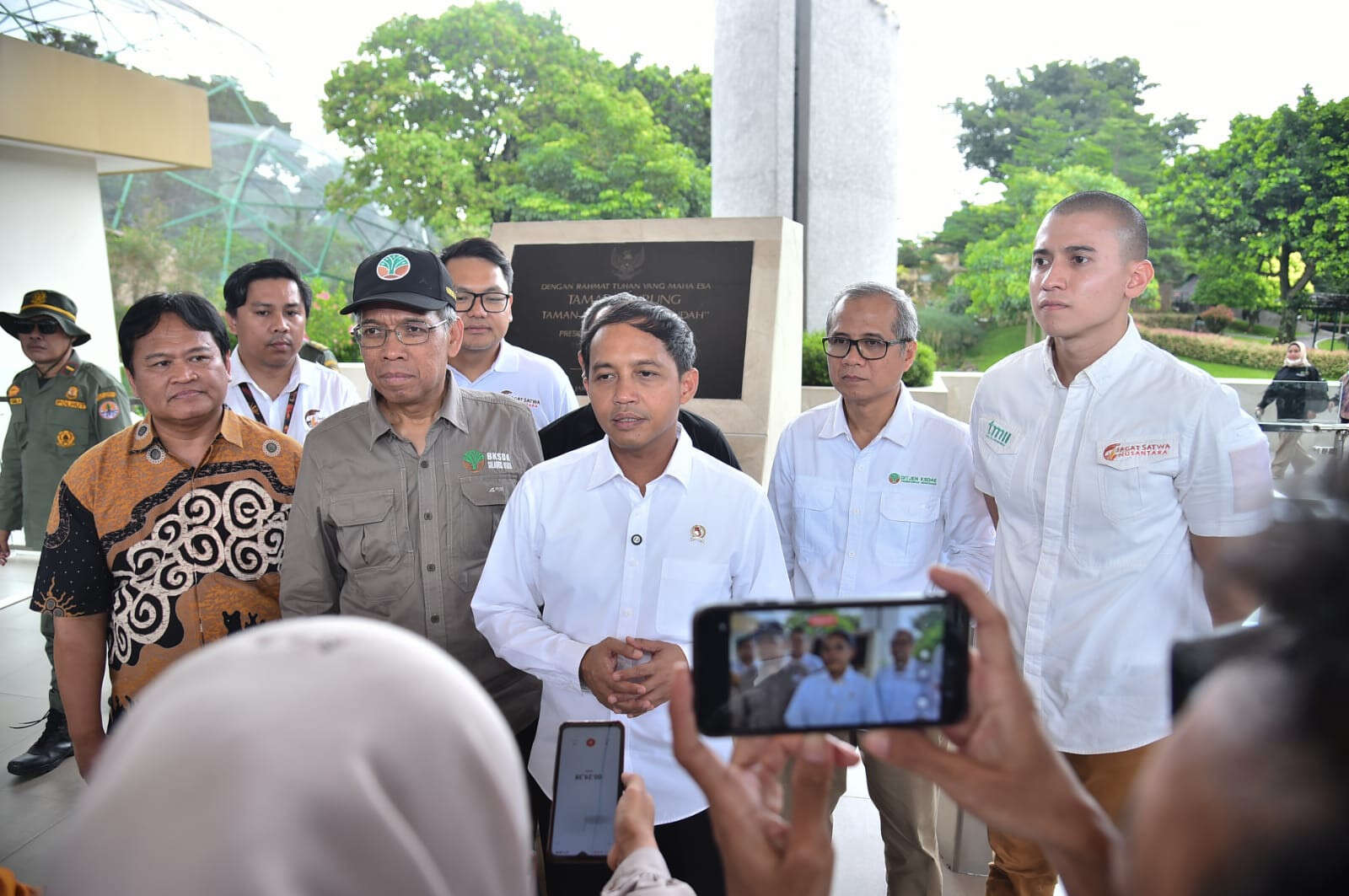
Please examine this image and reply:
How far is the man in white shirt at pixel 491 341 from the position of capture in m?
3.82

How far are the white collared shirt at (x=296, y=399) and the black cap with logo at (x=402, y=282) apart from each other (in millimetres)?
1365

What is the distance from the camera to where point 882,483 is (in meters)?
2.86

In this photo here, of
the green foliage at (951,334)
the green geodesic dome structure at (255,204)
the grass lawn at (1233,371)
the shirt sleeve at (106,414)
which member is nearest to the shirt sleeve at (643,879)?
the shirt sleeve at (106,414)

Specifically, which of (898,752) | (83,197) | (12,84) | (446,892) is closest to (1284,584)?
(898,752)

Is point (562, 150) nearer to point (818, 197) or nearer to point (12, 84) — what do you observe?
point (818, 197)

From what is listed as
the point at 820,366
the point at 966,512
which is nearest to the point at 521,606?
the point at 966,512

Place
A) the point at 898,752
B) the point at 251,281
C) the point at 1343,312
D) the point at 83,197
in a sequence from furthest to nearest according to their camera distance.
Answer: the point at 1343,312 < the point at 83,197 < the point at 251,281 < the point at 898,752

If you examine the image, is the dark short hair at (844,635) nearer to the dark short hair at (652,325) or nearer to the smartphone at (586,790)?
the smartphone at (586,790)

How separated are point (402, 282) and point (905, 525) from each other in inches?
68.9

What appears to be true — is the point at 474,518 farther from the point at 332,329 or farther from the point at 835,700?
the point at 332,329

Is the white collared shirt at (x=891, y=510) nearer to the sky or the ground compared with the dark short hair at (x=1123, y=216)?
nearer to the ground

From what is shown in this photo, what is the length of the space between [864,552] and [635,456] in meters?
0.97

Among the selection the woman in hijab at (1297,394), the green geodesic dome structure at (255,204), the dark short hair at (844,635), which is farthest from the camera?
the green geodesic dome structure at (255,204)

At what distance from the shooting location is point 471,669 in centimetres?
243
